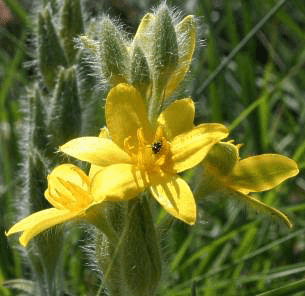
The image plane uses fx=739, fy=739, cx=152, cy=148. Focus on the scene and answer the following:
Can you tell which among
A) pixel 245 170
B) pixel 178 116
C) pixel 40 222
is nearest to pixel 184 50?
pixel 178 116

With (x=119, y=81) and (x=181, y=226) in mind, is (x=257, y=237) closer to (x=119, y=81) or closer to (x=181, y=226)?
(x=181, y=226)

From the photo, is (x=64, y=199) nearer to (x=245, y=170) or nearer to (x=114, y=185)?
(x=114, y=185)

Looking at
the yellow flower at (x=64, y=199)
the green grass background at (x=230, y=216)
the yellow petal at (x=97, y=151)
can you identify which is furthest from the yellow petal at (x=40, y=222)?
the green grass background at (x=230, y=216)

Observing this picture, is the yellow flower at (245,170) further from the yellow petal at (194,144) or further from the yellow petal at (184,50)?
the yellow petal at (184,50)

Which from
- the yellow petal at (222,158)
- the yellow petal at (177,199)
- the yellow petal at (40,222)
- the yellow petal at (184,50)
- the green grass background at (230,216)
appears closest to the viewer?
the yellow petal at (177,199)

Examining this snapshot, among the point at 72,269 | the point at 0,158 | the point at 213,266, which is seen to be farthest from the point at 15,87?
the point at 213,266

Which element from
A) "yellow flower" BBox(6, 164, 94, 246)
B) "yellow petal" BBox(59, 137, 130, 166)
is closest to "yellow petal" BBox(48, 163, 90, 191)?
"yellow flower" BBox(6, 164, 94, 246)
